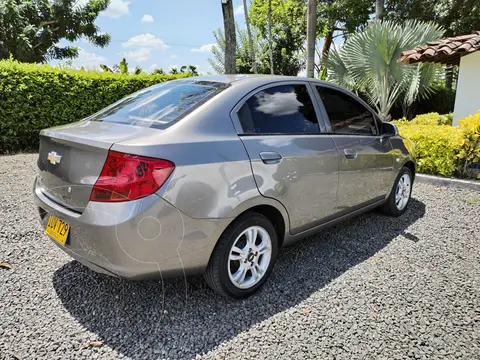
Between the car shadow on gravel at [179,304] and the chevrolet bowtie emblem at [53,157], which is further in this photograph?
the chevrolet bowtie emblem at [53,157]

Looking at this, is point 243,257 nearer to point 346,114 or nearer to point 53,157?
point 53,157

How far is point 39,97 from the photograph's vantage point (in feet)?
24.3

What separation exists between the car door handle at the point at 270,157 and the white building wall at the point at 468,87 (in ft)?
25.1

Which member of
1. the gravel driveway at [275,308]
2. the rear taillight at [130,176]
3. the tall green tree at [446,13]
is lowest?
the gravel driveway at [275,308]

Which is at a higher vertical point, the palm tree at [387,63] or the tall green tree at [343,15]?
the tall green tree at [343,15]

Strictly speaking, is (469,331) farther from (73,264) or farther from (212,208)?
(73,264)

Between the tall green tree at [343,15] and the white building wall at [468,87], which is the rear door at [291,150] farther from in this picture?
the tall green tree at [343,15]

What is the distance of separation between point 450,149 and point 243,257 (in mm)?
4912

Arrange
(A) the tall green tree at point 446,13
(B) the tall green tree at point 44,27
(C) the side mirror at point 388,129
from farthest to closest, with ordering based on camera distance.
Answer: (B) the tall green tree at point 44,27, (A) the tall green tree at point 446,13, (C) the side mirror at point 388,129

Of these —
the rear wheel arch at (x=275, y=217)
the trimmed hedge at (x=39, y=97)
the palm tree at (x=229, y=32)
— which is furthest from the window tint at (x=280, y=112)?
the palm tree at (x=229, y=32)

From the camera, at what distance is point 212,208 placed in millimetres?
2232

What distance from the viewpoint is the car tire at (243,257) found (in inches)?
94.3

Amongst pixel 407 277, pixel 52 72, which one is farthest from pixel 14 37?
pixel 407 277

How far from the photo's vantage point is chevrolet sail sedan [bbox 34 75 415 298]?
81.0 inches
